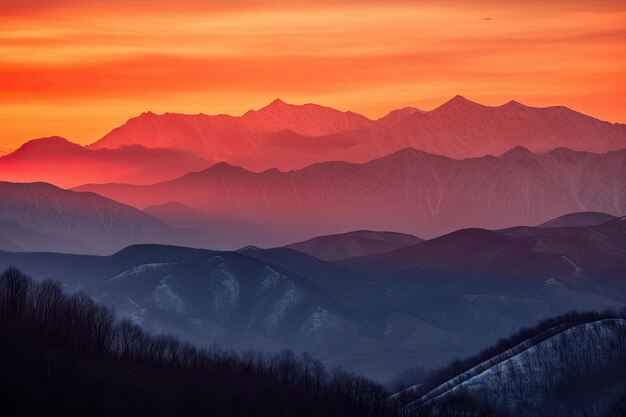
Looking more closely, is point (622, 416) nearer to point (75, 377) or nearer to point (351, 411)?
point (351, 411)

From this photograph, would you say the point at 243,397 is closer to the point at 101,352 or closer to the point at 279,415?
the point at 279,415

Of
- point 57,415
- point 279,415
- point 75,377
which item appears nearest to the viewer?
point 57,415

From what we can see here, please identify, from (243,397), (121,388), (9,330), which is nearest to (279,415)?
(243,397)

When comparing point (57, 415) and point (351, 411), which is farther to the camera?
point (351, 411)

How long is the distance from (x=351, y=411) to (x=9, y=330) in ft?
156

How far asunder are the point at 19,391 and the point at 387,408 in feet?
183

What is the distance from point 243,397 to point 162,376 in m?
11.8

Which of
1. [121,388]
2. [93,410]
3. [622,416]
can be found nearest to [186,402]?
[121,388]

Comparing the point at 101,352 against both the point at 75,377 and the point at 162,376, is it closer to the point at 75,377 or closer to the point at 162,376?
the point at 162,376

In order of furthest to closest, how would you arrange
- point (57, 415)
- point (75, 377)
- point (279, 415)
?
point (279, 415) → point (75, 377) → point (57, 415)

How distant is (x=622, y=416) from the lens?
7613 inches

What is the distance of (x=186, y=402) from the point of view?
184 meters

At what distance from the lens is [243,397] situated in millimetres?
193250

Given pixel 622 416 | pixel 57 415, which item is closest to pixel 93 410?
pixel 57 415
